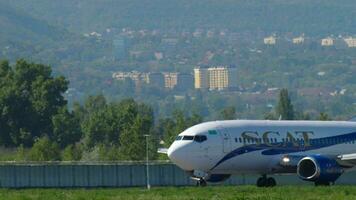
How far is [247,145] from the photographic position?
268 feet

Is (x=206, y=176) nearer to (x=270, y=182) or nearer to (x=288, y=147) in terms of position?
(x=270, y=182)

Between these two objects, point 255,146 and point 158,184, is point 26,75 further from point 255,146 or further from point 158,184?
point 255,146

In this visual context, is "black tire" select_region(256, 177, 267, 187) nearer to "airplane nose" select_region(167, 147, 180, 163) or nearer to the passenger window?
the passenger window

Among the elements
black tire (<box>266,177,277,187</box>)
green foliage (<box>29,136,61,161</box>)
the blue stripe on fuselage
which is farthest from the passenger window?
green foliage (<box>29,136,61,161</box>)

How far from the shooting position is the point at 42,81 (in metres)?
152

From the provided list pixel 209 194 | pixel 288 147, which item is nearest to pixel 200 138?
pixel 288 147

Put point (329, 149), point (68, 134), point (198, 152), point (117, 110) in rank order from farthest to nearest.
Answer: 1. point (117, 110)
2. point (68, 134)
3. point (329, 149)
4. point (198, 152)

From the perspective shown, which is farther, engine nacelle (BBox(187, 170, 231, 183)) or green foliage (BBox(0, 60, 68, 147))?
green foliage (BBox(0, 60, 68, 147))

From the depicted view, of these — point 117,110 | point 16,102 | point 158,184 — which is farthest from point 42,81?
point 158,184

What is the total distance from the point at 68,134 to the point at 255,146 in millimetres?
68331

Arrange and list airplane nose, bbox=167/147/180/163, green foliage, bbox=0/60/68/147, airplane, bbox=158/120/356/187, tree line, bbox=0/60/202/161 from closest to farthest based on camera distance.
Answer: airplane nose, bbox=167/147/180/163
airplane, bbox=158/120/356/187
tree line, bbox=0/60/202/161
green foliage, bbox=0/60/68/147

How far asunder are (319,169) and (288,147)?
111 inches

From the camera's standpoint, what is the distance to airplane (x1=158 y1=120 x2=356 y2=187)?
80.6 metres

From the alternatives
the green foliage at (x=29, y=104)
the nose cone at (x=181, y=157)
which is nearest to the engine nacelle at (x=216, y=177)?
the nose cone at (x=181, y=157)
